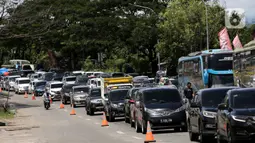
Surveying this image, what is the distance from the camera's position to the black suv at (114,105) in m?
34.6

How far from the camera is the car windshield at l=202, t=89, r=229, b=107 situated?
69.3 feet

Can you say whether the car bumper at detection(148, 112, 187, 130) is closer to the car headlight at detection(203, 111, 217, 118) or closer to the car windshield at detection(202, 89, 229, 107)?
the car windshield at detection(202, 89, 229, 107)

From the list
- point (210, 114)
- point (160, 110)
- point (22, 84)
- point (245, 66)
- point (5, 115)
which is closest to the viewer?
point (210, 114)

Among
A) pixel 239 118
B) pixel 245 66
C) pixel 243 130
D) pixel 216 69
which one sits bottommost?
pixel 243 130

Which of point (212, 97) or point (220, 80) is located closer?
point (212, 97)

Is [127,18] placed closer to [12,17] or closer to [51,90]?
[51,90]

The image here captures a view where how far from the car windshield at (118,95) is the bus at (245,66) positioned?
5496 millimetres

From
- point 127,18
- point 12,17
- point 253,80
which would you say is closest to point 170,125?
point 253,80

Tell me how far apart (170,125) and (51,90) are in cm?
3936

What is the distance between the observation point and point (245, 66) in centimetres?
3353

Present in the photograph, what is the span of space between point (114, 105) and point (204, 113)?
562 inches

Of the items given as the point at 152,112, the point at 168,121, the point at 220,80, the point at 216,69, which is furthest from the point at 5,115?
the point at 168,121

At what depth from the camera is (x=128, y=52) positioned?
281 ft

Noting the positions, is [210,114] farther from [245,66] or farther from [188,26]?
[188,26]
